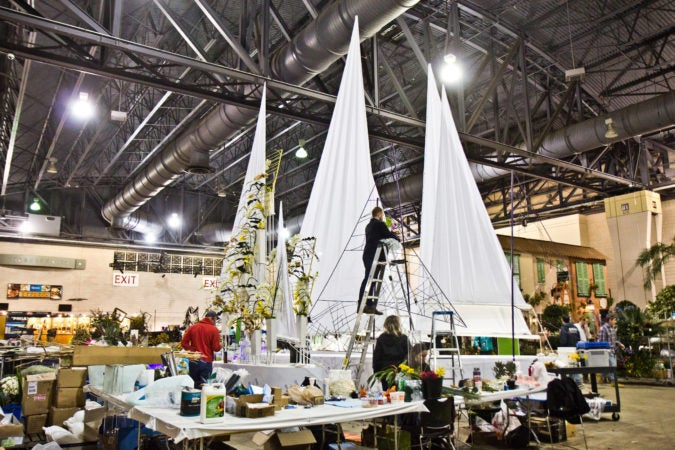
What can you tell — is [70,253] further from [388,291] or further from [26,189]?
[388,291]

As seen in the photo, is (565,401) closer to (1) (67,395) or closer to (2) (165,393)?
(2) (165,393)

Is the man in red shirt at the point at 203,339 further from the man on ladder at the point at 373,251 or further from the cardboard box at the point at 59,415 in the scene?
the man on ladder at the point at 373,251

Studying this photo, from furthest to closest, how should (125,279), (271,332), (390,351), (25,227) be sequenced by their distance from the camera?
(125,279) < (25,227) < (271,332) < (390,351)

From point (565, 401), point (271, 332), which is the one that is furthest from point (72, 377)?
point (565, 401)

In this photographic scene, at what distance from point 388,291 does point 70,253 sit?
15.3 m

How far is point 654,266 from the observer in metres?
12.5

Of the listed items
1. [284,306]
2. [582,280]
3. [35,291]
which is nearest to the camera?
[284,306]

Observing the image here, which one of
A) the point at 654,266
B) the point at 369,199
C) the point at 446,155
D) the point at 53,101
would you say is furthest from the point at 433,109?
the point at 654,266

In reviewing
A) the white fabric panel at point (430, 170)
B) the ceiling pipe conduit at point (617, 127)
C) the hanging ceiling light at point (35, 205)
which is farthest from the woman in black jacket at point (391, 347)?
the hanging ceiling light at point (35, 205)

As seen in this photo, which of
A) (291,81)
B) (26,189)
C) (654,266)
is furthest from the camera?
(26,189)

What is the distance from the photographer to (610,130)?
966cm

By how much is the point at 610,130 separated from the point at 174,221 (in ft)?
46.2

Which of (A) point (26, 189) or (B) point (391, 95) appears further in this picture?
(A) point (26, 189)

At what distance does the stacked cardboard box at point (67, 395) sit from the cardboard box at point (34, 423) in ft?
0.25
